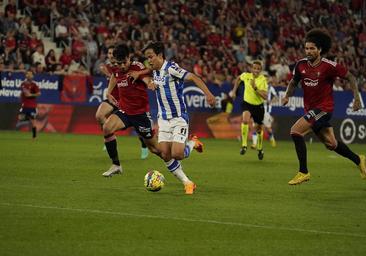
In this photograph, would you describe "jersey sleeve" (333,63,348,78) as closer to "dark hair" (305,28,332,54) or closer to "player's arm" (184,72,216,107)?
"dark hair" (305,28,332,54)

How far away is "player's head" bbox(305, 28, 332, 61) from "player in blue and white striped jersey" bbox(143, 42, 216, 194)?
2.39 metres

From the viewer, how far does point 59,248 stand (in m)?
9.67

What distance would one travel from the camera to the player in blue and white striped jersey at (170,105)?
14.7 m

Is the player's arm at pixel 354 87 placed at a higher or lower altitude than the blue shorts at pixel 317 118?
higher

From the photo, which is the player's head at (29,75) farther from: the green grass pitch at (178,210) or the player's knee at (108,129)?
the player's knee at (108,129)

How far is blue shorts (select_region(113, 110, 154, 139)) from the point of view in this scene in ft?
58.0

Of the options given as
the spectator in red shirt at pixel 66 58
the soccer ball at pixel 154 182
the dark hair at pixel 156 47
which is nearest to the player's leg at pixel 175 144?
the soccer ball at pixel 154 182

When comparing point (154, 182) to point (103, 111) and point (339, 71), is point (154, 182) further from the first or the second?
point (103, 111)

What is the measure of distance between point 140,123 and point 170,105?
290cm

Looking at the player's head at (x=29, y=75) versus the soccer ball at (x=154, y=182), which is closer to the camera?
the soccer ball at (x=154, y=182)

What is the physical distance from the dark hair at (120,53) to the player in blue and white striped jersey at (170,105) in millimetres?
2201

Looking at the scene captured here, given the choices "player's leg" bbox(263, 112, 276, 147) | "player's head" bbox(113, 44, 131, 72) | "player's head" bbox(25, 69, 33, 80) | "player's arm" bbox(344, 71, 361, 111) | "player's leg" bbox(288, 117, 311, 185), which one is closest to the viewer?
"player's arm" bbox(344, 71, 361, 111)

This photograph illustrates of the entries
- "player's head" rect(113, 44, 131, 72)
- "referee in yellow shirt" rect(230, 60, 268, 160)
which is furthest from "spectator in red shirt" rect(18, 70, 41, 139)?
"player's head" rect(113, 44, 131, 72)

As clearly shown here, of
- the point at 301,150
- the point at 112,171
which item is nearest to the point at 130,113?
the point at 112,171
